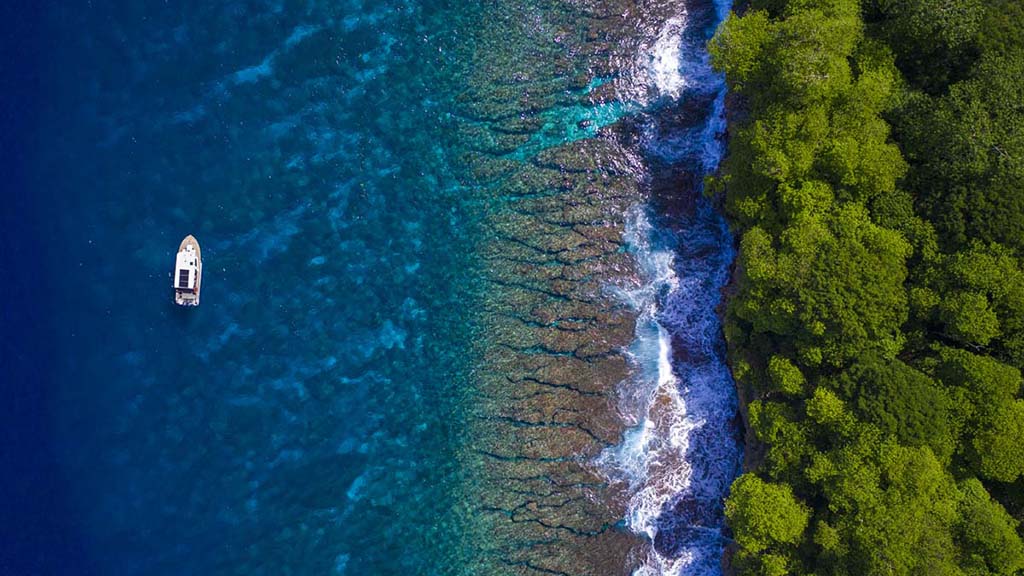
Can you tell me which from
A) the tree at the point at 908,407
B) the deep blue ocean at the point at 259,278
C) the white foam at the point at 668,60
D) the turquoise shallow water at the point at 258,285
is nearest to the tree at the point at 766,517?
the tree at the point at 908,407

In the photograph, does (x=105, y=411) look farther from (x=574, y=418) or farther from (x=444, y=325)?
(x=574, y=418)

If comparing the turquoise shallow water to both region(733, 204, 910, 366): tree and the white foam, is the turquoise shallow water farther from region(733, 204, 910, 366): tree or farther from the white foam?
region(733, 204, 910, 366): tree

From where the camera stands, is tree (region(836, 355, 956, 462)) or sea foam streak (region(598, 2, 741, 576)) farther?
sea foam streak (region(598, 2, 741, 576))

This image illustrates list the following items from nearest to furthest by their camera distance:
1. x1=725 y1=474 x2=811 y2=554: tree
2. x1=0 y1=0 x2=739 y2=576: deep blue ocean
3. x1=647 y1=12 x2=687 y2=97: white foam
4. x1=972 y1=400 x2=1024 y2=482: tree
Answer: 1. x1=972 y1=400 x2=1024 y2=482: tree
2. x1=725 y1=474 x2=811 y2=554: tree
3. x1=0 y1=0 x2=739 y2=576: deep blue ocean
4. x1=647 y1=12 x2=687 y2=97: white foam

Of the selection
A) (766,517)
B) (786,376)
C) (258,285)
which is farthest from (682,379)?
(258,285)

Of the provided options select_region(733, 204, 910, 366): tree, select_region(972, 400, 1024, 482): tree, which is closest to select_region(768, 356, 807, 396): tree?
select_region(733, 204, 910, 366): tree

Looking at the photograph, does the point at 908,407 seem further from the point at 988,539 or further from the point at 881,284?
the point at 988,539

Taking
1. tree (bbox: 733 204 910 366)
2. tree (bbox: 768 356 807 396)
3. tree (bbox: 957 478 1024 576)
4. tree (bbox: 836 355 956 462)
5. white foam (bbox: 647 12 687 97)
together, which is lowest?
tree (bbox: 957 478 1024 576)

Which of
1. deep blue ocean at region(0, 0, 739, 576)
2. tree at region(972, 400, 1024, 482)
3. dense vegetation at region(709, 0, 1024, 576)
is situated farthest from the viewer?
deep blue ocean at region(0, 0, 739, 576)
